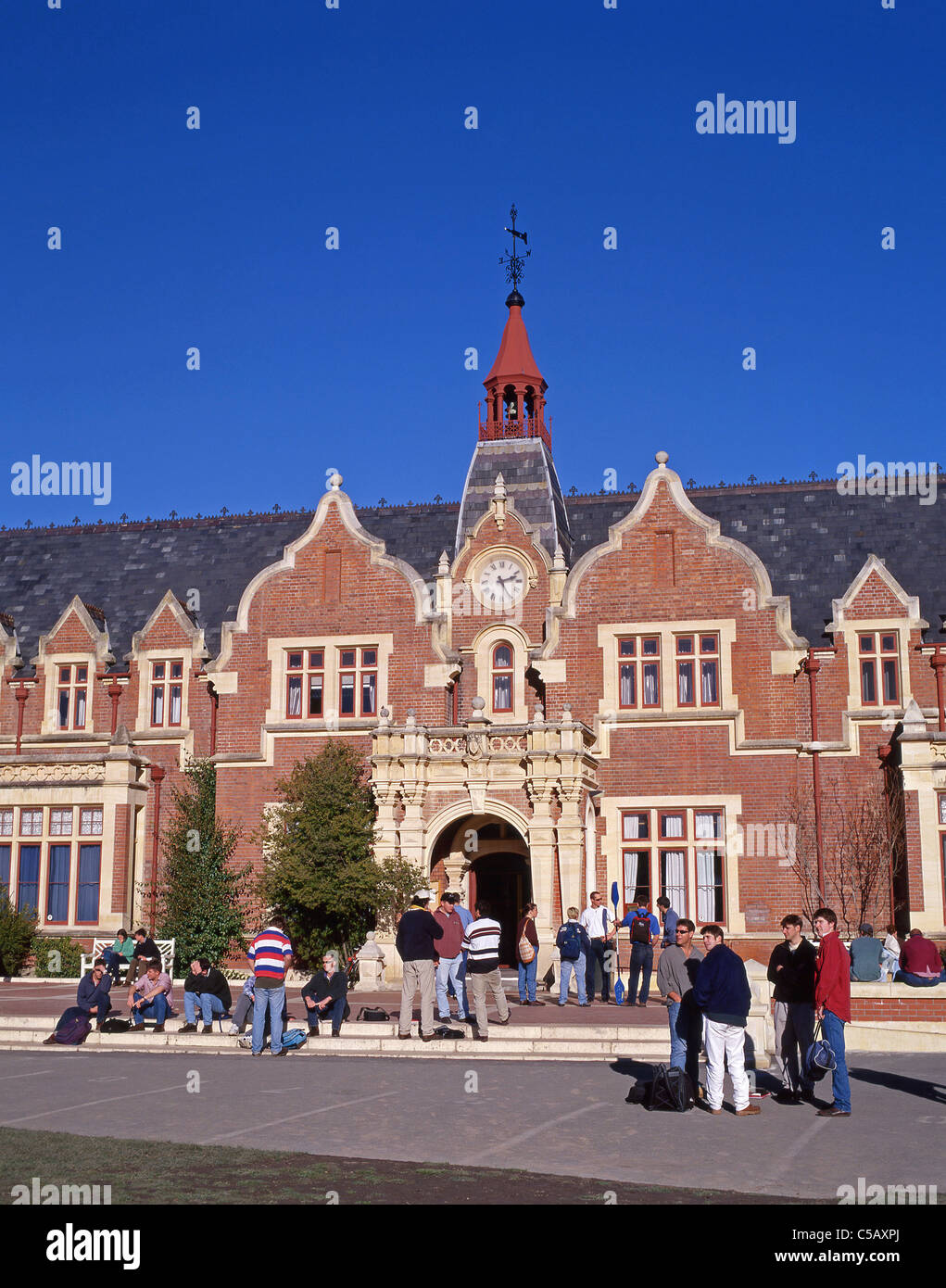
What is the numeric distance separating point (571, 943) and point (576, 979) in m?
0.64

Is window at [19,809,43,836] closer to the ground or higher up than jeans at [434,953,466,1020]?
higher up

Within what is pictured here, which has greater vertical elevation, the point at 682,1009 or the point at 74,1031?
the point at 682,1009

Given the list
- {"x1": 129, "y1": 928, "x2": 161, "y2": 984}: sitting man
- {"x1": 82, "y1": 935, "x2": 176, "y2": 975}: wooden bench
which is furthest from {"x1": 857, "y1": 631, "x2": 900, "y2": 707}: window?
{"x1": 129, "y1": 928, "x2": 161, "y2": 984}: sitting man

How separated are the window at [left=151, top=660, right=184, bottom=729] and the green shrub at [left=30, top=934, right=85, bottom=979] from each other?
20.7ft

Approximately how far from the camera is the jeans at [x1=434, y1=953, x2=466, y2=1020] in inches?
795

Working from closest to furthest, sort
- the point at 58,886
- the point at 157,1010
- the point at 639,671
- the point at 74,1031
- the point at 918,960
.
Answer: the point at 74,1031
the point at 157,1010
the point at 918,960
the point at 639,671
the point at 58,886

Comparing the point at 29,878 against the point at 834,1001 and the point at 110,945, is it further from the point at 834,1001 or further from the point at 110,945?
the point at 834,1001

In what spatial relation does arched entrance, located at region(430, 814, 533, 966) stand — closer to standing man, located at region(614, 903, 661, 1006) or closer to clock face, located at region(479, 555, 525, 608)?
clock face, located at region(479, 555, 525, 608)

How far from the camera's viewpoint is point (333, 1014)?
62.8ft

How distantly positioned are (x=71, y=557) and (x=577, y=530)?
15301 mm

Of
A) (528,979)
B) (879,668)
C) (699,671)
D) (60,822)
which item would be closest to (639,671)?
(699,671)

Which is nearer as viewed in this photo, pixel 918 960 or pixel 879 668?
pixel 918 960
